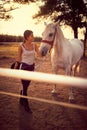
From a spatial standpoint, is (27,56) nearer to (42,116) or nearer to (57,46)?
(42,116)

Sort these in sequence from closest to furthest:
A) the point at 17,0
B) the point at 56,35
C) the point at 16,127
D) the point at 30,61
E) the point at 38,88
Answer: the point at 16,127 < the point at 30,61 < the point at 56,35 < the point at 38,88 < the point at 17,0

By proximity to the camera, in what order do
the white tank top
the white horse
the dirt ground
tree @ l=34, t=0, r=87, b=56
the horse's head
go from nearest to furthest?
the dirt ground → the white tank top → the horse's head → the white horse → tree @ l=34, t=0, r=87, b=56

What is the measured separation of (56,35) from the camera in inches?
230

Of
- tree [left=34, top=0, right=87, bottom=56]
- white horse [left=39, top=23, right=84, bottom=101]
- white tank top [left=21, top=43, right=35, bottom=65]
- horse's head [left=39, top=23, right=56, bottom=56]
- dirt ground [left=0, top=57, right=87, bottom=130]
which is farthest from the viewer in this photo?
tree [left=34, top=0, right=87, bottom=56]

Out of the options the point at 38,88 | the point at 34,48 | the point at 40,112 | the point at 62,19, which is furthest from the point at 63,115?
the point at 62,19

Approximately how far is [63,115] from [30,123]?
2.68 ft

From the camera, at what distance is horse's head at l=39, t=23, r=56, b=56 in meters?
5.31

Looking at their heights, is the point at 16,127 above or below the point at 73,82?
below

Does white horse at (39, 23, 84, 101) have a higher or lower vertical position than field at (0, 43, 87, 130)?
higher

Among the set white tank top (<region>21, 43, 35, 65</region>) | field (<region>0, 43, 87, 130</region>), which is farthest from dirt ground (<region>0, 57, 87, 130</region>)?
white tank top (<region>21, 43, 35, 65</region>)

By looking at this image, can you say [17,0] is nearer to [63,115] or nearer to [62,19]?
[62,19]

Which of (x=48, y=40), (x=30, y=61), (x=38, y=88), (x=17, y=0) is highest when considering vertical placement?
(x=17, y=0)

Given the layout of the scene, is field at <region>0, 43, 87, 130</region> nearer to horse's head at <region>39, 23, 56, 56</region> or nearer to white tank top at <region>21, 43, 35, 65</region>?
A: white tank top at <region>21, 43, 35, 65</region>

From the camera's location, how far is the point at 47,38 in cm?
550
